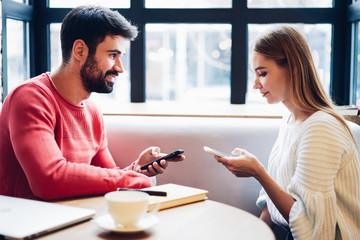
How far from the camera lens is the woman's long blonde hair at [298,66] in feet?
4.73

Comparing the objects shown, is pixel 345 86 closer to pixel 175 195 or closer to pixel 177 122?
pixel 177 122

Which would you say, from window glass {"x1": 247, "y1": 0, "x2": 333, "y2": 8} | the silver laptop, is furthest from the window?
window glass {"x1": 247, "y1": 0, "x2": 333, "y2": 8}

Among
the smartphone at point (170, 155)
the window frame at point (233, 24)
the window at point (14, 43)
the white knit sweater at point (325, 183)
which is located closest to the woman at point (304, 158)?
the white knit sweater at point (325, 183)

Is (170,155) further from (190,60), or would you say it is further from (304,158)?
(190,60)

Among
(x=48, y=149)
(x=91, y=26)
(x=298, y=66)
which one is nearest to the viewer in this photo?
(x=48, y=149)

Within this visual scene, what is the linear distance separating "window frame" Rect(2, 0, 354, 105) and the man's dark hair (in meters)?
1.02

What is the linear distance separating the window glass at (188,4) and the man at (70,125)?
3.42 feet

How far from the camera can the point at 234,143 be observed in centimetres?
200

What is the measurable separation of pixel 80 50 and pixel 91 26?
10cm

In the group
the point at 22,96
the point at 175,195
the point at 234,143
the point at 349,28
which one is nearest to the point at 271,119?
the point at 234,143

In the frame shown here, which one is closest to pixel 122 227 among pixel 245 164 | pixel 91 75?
pixel 245 164

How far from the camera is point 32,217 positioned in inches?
36.2

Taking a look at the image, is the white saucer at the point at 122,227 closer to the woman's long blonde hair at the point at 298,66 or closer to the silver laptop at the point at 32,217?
the silver laptop at the point at 32,217

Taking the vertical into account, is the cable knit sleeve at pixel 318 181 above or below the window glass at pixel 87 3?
below
